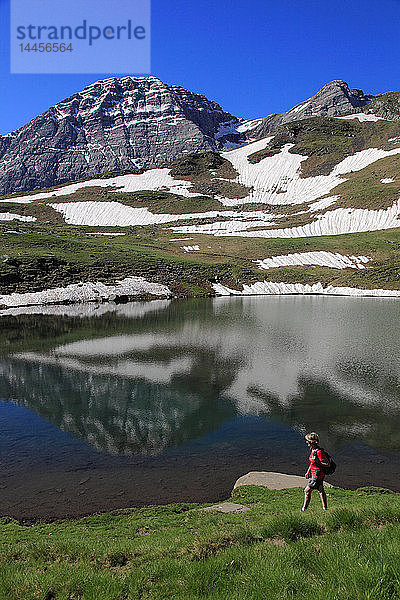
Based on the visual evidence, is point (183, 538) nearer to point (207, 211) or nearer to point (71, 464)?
point (71, 464)

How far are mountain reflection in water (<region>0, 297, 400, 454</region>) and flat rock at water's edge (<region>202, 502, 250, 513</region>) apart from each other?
6673 millimetres

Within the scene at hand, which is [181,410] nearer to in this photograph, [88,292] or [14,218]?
[88,292]

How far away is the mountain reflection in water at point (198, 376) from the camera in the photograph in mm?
23125

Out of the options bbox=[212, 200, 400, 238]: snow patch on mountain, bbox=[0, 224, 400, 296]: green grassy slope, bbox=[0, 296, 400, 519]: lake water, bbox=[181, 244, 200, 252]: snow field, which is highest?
bbox=[212, 200, 400, 238]: snow patch on mountain

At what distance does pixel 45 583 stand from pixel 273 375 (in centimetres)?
2631

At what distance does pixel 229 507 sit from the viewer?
45.0 feet

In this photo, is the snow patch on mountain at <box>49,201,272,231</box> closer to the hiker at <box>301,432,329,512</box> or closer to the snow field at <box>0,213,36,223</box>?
the snow field at <box>0,213,36,223</box>

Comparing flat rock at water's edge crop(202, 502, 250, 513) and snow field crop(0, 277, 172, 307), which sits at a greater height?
snow field crop(0, 277, 172, 307)

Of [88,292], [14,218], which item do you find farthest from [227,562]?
[14,218]

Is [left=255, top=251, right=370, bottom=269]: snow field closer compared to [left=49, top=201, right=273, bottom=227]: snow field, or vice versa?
[left=255, top=251, right=370, bottom=269]: snow field

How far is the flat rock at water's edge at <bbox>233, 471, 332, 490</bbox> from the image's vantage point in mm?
16047

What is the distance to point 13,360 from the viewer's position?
1487 inches

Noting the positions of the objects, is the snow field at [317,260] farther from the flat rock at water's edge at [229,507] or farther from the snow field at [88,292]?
the flat rock at water's edge at [229,507]

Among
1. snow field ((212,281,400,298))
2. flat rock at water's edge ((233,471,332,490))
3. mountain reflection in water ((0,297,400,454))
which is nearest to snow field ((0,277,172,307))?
snow field ((212,281,400,298))
